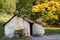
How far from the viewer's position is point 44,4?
2827 centimetres

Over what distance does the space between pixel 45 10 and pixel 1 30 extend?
5.63m

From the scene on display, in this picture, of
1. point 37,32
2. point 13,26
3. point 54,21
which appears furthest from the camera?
point 54,21

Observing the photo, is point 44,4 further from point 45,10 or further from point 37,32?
point 37,32

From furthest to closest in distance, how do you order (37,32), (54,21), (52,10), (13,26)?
(54,21) < (52,10) < (37,32) < (13,26)

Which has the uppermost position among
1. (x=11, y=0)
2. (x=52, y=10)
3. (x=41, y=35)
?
(x=11, y=0)

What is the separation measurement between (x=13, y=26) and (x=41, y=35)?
3.17m

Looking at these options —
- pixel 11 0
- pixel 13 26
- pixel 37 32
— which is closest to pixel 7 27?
pixel 13 26

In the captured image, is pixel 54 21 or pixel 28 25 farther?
pixel 54 21

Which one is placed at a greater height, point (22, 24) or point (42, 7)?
point (42, 7)

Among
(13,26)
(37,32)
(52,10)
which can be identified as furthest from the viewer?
(52,10)

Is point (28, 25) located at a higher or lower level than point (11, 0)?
lower

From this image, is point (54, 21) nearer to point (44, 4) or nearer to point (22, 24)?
point (44, 4)

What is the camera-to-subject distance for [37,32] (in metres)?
25.8

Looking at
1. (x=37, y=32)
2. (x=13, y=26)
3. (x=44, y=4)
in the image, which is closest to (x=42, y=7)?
(x=44, y=4)
